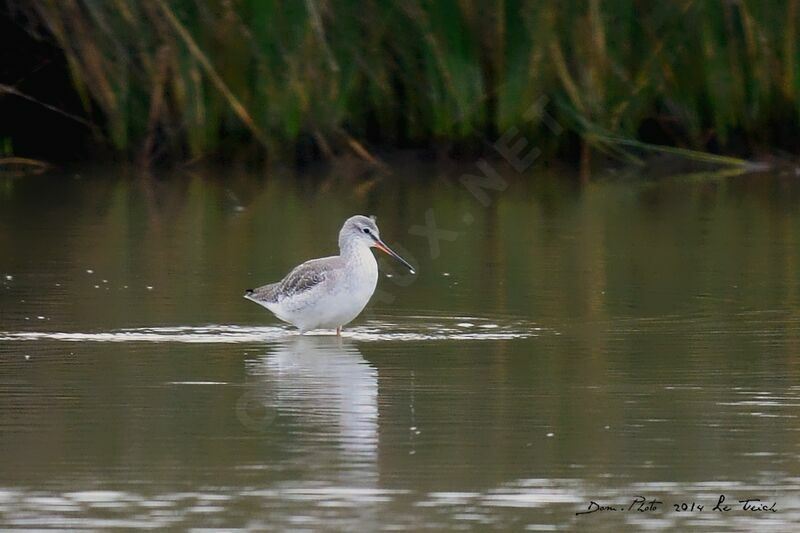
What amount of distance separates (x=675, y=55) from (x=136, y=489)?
13.5m

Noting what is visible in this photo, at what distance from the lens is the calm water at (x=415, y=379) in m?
6.00

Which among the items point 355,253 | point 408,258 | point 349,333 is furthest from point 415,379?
point 408,258

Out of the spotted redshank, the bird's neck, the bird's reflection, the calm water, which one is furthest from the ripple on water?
the bird's neck

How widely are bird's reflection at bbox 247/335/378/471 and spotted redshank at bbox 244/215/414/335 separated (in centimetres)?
16

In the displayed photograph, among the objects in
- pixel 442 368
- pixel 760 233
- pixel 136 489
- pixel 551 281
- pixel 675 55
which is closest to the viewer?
pixel 136 489

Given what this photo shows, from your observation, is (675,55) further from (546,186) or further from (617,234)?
(617,234)

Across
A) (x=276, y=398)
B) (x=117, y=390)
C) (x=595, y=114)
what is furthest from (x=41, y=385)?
(x=595, y=114)

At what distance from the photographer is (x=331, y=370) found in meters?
8.62

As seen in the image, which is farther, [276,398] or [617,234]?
[617,234]

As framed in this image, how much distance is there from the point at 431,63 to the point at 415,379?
1068 centimetres

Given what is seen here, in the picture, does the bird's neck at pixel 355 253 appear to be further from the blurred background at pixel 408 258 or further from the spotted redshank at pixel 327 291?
the blurred background at pixel 408 258

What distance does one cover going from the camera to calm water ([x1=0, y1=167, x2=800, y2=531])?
19.7 feet

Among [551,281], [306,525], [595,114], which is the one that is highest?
[595,114]

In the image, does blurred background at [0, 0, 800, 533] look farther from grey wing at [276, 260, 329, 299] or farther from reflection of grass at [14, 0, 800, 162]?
grey wing at [276, 260, 329, 299]
